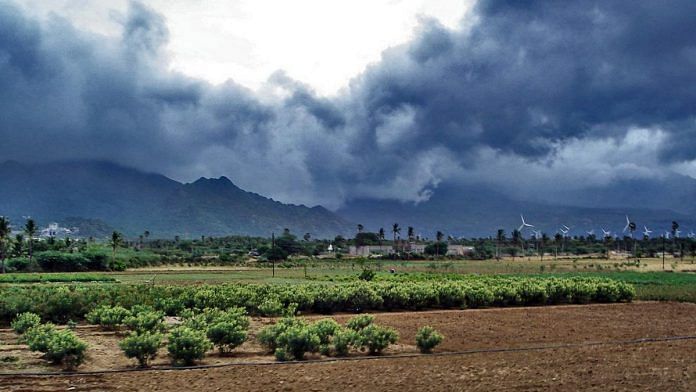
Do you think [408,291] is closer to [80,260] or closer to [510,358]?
[510,358]

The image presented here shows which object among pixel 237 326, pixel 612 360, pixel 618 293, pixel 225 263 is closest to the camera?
pixel 612 360

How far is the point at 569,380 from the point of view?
53.2 ft

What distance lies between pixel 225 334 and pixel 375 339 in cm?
469

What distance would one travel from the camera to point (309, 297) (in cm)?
3338

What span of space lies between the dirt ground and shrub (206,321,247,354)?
477mm

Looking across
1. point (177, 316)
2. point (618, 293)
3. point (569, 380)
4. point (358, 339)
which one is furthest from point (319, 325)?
point (618, 293)

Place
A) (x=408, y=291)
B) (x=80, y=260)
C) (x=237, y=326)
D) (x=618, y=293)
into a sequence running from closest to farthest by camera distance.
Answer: (x=237, y=326) < (x=408, y=291) < (x=618, y=293) < (x=80, y=260)

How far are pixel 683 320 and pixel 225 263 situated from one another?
9788 centimetres

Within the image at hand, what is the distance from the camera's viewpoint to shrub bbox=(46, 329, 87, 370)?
693 inches

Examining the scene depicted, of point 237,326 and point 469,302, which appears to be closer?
point 237,326

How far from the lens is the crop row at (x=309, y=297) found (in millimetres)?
29250

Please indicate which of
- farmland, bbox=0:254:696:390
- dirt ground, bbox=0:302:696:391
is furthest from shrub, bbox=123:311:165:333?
dirt ground, bbox=0:302:696:391

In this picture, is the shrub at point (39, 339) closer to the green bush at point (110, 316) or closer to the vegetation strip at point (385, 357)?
the vegetation strip at point (385, 357)

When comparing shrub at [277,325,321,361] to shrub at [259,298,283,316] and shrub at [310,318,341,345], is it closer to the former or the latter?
→ shrub at [310,318,341,345]
